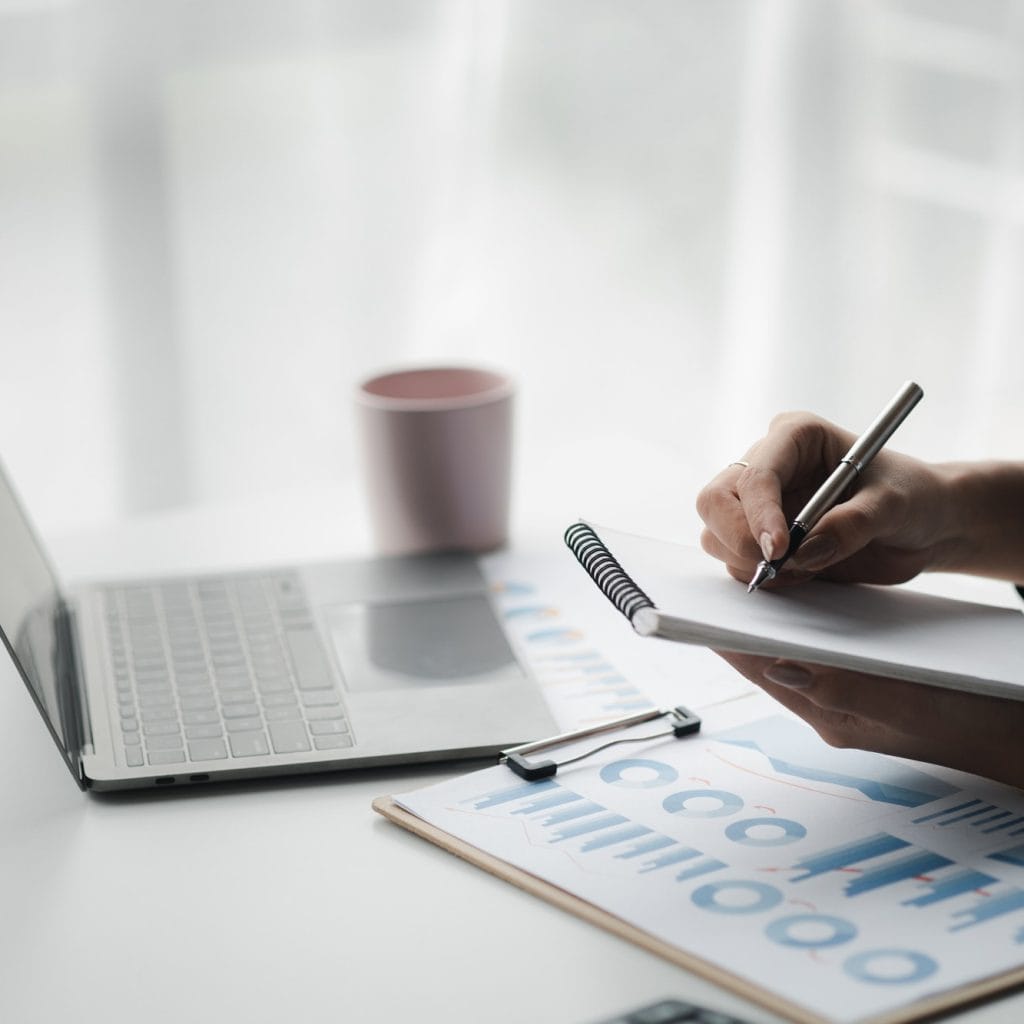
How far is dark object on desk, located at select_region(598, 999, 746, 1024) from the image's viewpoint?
51 centimetres

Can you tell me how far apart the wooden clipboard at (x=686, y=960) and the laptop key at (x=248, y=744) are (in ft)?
0.36

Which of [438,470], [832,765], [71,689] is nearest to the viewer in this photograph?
[832,765]

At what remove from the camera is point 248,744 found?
770 mm

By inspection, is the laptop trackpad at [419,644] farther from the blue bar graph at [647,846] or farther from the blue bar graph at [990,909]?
the blue bar graph at [990,909]

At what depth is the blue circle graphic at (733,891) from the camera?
0.59 metres

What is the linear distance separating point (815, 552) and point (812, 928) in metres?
0.23

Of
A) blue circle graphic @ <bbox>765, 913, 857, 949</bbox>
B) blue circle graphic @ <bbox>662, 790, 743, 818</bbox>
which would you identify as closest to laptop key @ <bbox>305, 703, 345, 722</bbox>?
blue circle graphic @ <bbox>662, 790, 743, 818</bbox>

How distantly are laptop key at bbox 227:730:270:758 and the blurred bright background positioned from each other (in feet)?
2.00

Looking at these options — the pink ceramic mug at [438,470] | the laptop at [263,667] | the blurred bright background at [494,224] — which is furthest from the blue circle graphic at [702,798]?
the blurred bright background at [494,224]

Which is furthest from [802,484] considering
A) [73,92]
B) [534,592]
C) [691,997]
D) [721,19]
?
[721,19]

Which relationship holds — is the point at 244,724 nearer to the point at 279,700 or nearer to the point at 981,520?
the point at 279,700

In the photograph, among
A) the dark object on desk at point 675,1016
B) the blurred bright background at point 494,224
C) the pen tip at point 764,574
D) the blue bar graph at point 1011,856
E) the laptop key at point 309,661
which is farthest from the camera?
the blurred bright background at point 494,224

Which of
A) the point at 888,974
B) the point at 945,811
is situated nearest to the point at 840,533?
the point at 945,811

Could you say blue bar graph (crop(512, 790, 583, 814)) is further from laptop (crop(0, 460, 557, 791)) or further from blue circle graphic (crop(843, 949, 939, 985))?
blue circle graphic (crop(843, 949, 939, 985))
